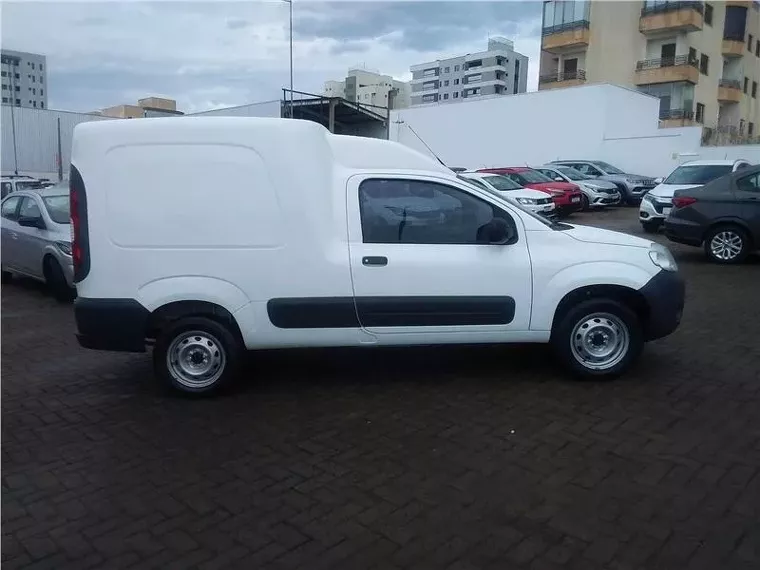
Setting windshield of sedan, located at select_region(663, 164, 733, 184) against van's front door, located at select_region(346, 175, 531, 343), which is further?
windshield of sedan, located at select_region(663, 164, 733, 184)

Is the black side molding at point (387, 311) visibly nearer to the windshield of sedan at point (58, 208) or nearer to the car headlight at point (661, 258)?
the car headlight at point (661, 258)

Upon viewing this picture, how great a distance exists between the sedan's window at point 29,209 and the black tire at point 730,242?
1107cm

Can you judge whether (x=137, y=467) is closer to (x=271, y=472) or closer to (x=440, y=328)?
(x=271, y=472)

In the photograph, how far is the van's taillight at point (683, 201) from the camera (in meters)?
12.1

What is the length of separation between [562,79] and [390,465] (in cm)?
4609

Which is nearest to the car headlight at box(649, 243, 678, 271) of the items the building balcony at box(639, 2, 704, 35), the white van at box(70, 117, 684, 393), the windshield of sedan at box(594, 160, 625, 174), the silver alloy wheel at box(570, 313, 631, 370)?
the white van at box(70, 117, 684, 393)

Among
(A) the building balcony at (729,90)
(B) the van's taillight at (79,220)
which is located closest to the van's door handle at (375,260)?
(B) the van's taillight at (79,220)

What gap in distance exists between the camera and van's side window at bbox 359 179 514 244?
5.36 meters

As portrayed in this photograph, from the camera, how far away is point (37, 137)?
4134 cm

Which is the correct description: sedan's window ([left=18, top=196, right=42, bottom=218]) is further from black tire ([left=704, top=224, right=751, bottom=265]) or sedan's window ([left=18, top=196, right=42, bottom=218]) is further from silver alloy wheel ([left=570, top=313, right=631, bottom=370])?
black tire ([left=704, top=224, right=751, bottom=265])

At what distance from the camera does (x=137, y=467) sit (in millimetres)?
4195

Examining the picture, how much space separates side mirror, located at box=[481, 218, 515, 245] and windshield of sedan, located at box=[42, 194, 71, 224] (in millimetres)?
6726

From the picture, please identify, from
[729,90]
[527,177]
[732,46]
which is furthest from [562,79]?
[527,177]

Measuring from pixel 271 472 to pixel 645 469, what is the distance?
2253 mm
